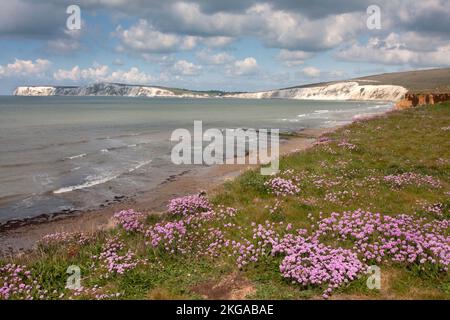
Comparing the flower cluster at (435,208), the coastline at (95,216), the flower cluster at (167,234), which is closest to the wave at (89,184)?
the coastline at (95,216)

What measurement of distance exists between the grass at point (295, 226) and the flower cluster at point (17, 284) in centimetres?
22

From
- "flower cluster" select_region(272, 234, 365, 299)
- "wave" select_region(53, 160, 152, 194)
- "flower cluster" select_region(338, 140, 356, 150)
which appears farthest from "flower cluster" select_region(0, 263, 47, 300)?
"flower cluster" select_region(338, 140, 356, 150)

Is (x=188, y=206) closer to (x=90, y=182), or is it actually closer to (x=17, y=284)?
(x=17, y=284)

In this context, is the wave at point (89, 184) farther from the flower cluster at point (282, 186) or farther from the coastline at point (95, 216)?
the flower cluster at point (282, 186)

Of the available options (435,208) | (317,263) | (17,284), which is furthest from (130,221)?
(435,208)

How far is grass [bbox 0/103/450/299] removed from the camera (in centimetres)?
947

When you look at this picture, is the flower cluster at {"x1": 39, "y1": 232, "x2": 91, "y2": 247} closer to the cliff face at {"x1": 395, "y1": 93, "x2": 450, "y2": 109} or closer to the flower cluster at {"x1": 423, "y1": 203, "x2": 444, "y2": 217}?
the flower cluster at {"x1": 423, "y1": 203, "x2": 444, "y2": 217}

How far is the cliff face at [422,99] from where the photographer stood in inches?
→ 2239

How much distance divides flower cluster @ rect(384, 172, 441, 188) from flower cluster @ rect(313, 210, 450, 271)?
14.1 ft

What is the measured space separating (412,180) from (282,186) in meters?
6.41

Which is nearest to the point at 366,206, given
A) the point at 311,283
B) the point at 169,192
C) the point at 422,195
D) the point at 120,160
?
the point at 422,195

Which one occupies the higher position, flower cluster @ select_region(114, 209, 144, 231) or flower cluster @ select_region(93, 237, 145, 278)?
flower cluster @ select_region(114, 209, 144, 231)

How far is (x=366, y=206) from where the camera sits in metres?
14.8
